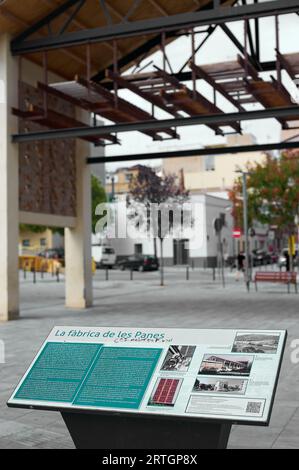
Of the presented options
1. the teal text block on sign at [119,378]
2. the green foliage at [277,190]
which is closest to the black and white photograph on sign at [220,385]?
the teal text block on sign at [119,378]

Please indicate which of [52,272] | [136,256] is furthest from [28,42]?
[136,256]

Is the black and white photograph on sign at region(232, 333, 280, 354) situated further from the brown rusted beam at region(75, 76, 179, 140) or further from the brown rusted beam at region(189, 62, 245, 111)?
the brown rusted beam at region(75, 76, 179, 140)

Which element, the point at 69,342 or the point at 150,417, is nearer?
the point at 150,417

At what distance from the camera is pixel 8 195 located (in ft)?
52.2

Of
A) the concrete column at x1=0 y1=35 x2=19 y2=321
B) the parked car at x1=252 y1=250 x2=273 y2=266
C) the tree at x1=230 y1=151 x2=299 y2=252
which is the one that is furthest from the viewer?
the parked car at x1=252 y1=250 x2=273 y2=266

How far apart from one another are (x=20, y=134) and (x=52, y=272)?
27.7 metres

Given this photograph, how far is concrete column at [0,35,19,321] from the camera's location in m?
15.8

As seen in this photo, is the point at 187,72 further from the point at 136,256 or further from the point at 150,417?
the point at 136,256

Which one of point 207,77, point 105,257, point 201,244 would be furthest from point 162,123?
point 201,244

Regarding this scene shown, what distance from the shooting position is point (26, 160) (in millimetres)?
17156

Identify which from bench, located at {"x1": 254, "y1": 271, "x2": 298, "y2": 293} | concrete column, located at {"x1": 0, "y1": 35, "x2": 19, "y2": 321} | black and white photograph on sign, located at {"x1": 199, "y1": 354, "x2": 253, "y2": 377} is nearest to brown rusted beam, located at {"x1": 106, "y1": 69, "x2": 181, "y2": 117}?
concrete column, located at {"x1": 0, "y1": 35, "x2": 19, "y2": 321}

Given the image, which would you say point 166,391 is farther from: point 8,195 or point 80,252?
point 80,252

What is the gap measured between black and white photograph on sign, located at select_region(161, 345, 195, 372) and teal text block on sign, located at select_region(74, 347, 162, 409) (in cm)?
8

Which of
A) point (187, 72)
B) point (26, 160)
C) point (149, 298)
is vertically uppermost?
point (187, 72)
